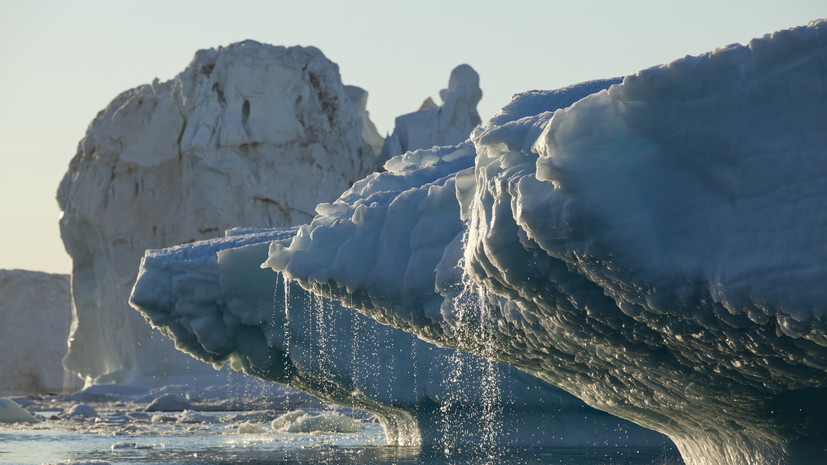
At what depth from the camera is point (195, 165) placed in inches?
1103

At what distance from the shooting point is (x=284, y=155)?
2866 cm

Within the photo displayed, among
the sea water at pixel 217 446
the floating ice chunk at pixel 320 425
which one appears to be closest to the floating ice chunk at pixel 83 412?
the sea water at pixel 217 446

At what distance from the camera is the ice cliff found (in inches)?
1608

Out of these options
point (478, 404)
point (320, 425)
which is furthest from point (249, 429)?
point (478, 404)

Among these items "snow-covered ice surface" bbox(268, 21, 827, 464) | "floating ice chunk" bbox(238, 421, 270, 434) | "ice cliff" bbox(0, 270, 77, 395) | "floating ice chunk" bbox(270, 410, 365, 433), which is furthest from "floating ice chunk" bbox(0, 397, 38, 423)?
"ice cliff" bbox(0, 270, 77, 395)

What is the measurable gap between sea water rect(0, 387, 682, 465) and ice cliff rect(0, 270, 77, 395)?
64.3ft

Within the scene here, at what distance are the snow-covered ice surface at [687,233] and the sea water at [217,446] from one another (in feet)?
12.7

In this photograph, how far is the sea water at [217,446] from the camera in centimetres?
1040

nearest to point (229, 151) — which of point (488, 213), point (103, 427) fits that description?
point (103, 427)

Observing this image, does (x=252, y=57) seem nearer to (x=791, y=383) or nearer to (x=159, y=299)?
(x=159, y=299)

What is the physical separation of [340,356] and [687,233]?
732 cm

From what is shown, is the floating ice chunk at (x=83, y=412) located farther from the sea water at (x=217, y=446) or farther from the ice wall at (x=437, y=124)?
the ice wall at (x=437, y=124)

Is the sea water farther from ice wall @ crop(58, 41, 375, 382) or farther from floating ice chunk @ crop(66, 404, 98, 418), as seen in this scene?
ice wall @ crop(58, 41, 375, 382)

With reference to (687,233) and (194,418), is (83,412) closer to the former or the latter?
(194,418)
